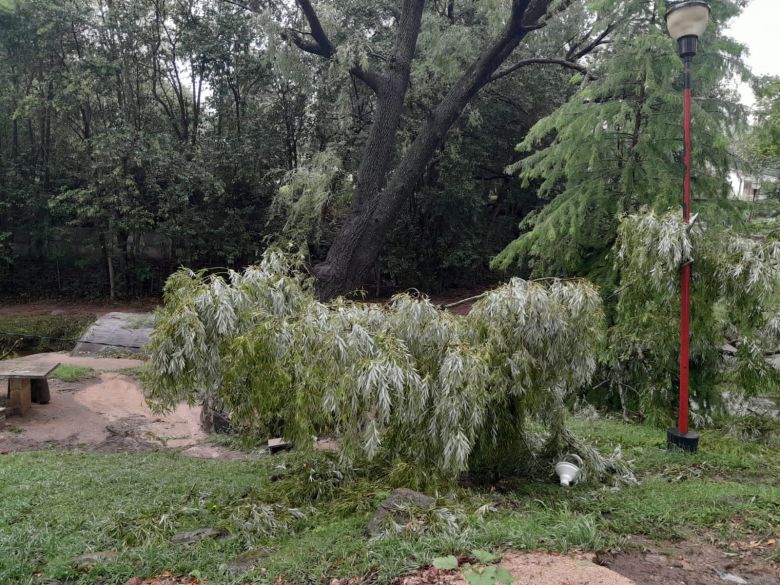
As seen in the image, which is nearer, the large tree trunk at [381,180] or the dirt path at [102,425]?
the dirt path at [102,425]

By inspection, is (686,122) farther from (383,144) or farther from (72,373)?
(72,373)

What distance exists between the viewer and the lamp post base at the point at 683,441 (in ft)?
17.3

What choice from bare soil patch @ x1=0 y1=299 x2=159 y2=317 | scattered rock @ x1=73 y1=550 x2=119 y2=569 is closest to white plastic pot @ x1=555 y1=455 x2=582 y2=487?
scattered rock @ x1=73 y1=550 x2=119 y2=569

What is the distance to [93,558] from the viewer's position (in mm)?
3277

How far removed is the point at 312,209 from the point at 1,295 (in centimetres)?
1120

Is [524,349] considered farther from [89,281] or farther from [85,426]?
[89,281]

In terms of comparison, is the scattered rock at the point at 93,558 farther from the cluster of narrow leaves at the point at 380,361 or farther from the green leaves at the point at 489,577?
the green leaves at the point at 489,577

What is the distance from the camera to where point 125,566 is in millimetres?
3164

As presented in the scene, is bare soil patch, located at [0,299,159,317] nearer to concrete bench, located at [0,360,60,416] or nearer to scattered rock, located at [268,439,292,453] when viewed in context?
concrete bench, located at [0,360,60,416]

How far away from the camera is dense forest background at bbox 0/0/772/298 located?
13.0 meters

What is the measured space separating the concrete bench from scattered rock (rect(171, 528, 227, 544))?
4.59 meters

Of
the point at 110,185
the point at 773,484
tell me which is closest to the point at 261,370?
the point at 773,484

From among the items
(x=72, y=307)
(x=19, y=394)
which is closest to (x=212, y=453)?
(x=19, y=394)

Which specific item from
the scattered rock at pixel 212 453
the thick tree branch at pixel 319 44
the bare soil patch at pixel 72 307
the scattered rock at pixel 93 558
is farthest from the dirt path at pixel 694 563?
the bare soil patch at pixel 72 307
